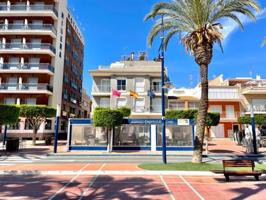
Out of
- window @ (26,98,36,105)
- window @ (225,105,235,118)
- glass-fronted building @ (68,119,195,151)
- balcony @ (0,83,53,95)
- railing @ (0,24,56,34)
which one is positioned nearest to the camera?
glass-fronted building @ (68,119,195,151)

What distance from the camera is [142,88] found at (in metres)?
40.0

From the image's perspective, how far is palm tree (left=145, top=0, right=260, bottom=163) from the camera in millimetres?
14859

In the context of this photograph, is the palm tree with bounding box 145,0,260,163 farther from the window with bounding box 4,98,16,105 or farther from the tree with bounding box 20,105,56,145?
the window with bounding box 4,98,16,105

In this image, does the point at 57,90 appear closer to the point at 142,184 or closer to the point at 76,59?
the point at 76,59

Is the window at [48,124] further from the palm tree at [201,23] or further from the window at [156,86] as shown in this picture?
the palm tree at [201,23]

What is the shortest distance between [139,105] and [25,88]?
58.8 feet

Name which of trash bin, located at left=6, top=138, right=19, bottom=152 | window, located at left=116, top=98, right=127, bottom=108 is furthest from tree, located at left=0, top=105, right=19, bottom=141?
window, located at left=116, top=98, right=127, bottom=108

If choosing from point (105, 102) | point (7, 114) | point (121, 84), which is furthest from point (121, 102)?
point (7, 114)

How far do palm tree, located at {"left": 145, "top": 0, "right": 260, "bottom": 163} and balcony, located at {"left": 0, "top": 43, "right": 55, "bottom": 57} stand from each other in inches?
1156

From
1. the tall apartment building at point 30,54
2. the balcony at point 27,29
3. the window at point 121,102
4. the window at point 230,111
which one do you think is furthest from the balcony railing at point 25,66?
the window at point 230,111

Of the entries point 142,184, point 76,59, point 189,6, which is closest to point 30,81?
point 76,59

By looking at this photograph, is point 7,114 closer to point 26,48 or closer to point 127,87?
point 127,87

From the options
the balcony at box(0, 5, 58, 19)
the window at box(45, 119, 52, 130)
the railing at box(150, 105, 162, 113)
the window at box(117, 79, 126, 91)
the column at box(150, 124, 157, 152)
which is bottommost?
the column at box(150, 124, 157, 152)

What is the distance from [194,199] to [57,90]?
39184 mm
